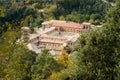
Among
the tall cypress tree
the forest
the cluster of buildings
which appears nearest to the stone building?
the cluster of buildings

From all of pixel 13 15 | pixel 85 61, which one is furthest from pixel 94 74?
pixel 13 15

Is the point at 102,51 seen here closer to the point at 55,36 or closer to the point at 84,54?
the point at 84,54

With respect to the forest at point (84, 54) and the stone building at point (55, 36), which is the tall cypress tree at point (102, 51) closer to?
the forest at point (84, 54)

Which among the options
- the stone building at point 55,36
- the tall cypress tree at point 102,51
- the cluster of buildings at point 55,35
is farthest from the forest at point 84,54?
the stone building at point 55,36

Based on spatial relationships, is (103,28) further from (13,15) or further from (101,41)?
(13,15)

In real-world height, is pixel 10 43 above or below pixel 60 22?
above

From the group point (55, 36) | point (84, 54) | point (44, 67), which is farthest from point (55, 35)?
point (84, 54)
